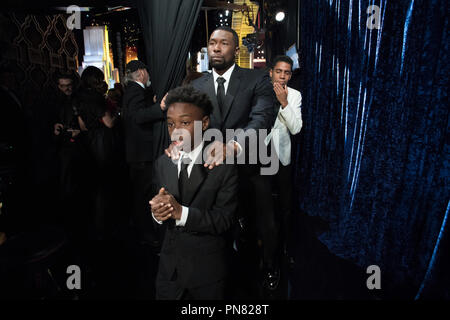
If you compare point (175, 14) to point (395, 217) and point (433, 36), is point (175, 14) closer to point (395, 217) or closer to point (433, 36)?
point (433, 36)

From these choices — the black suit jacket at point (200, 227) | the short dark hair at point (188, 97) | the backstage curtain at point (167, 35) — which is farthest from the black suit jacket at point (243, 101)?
the black suit jacket at point (200, 227)

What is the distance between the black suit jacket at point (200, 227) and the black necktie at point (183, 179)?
0.02 meters

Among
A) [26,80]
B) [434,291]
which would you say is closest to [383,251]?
[434,291]

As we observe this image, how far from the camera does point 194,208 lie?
1.38 m

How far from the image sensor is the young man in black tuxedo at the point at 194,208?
141cm

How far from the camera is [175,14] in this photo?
6.57ft

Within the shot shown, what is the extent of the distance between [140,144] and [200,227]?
5.95 feet

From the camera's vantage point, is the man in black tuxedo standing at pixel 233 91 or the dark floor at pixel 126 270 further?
the man in black tuxedo standing at pixel 233 91

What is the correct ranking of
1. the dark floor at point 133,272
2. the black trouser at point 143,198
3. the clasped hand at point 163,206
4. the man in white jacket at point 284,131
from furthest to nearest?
1. the black trouser at point 143,198
2. the man in white jacket at point 284,131
3. the dark floor at point 133,272
4. the clasped hand at point 163,206

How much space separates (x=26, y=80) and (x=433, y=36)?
227 inches

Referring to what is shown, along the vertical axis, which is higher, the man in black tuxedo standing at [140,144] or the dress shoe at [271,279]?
the man in black tuxedo standing at [140,144]

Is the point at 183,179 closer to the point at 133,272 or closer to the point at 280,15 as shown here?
the point at 133,272

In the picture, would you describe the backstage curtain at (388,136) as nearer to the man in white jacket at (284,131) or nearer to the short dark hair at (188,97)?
the man in white jacket at (284,131)
